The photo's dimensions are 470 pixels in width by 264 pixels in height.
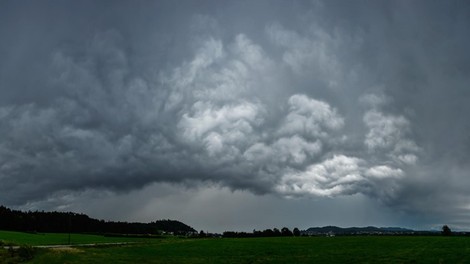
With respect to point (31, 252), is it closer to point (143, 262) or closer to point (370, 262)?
point (143, 262)

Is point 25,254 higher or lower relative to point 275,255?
higher

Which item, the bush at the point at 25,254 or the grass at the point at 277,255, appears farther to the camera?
the bush at the point at 25,254

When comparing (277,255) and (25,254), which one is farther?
(25,254)

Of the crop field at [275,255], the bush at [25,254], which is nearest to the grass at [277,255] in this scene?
the crop field at [275,255]

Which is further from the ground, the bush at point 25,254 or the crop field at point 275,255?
the bush at point 25,254

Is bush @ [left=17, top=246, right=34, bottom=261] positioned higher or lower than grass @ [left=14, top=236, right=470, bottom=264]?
higher

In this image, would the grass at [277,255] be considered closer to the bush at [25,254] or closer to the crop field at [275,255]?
the crop field at [275,255]

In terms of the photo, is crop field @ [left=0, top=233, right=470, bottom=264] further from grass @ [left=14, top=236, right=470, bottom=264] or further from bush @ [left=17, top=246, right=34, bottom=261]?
bush @ [left=17, top=246, right=34, bottom=261]

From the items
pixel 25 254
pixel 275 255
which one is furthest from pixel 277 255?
pixel 25 254

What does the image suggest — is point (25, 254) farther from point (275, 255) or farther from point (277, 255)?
point (277, 255)

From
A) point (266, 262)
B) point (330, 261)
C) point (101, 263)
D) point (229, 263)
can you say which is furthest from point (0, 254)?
point (330, 261)

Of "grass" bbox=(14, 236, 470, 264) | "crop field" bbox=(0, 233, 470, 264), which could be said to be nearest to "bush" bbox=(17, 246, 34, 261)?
"crop field" bbox=(0, 233, 470, 264)

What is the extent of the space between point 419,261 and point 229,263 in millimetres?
27469

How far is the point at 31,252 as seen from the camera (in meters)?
82.1
